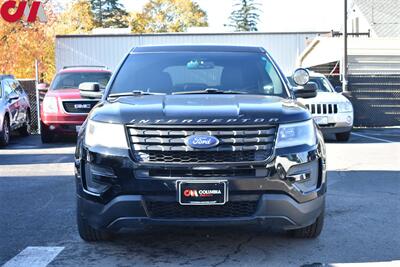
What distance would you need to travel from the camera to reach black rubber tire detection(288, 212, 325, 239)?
16.8ft

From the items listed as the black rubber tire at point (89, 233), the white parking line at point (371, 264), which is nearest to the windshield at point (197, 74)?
the black rubber tire at point (89, 233)

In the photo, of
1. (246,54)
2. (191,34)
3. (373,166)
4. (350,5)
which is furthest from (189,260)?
(350,5)

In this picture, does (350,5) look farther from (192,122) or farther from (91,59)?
(192,122)

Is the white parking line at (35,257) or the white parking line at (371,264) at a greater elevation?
the white parking line at (35,257)

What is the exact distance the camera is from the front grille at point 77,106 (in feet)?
44.1

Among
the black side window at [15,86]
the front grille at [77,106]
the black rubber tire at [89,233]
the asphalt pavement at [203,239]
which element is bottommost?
the asphalt pavement at [203,239]

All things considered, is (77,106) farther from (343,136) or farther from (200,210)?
(200,210)

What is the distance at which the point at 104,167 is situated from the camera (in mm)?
4422

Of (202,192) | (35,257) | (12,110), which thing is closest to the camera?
(202,192)

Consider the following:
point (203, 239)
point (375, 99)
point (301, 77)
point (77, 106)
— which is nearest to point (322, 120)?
point (375, 99)

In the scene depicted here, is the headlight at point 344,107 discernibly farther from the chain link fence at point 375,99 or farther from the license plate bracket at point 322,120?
the chain link fence at point 375,99

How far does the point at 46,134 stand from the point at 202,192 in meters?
10.2

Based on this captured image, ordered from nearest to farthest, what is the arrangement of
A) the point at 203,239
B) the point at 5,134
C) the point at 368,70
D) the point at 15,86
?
the point at 203,239, the point at 5,134, the point at 15,86, the point at 368,70

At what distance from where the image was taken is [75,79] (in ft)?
47.9
